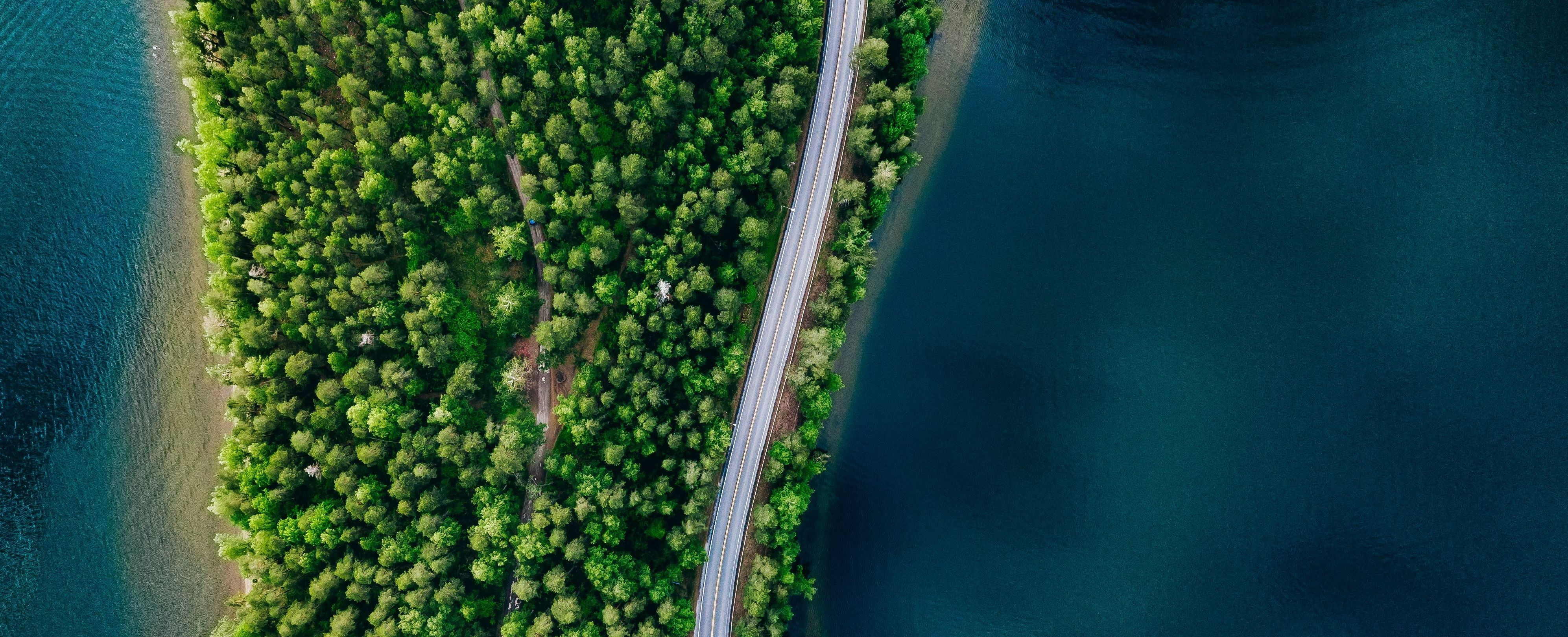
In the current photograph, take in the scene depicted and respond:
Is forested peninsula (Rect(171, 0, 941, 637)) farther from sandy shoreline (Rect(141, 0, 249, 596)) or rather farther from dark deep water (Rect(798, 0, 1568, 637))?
dark deep water (Rect(798, 0, 1568, 637))

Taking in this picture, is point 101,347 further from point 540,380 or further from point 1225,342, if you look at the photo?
point 1225,342

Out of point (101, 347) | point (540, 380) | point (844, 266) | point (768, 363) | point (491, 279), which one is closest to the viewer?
point (844, 266)

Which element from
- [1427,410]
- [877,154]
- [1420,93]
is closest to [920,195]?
[877,154]

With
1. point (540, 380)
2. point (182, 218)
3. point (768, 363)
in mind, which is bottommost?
point (540, 380)

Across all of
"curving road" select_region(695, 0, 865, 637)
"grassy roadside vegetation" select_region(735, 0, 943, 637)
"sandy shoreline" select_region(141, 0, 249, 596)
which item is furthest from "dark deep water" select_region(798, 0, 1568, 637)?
"sandy shoreline" select_region(141, 0, 249, 596)

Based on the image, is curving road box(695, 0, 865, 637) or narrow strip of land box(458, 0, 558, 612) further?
curving road box(695, 0, 865, 637)

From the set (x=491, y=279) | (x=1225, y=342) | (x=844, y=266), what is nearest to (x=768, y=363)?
(x=844, y=266)

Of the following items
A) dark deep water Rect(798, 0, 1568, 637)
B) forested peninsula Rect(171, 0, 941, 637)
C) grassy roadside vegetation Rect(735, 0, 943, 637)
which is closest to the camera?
forested peninsula Rect(171, 0, 941, 637)

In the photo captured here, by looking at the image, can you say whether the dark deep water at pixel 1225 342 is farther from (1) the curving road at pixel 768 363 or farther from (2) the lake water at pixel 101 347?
(2) the lake water at pixel 101 347
